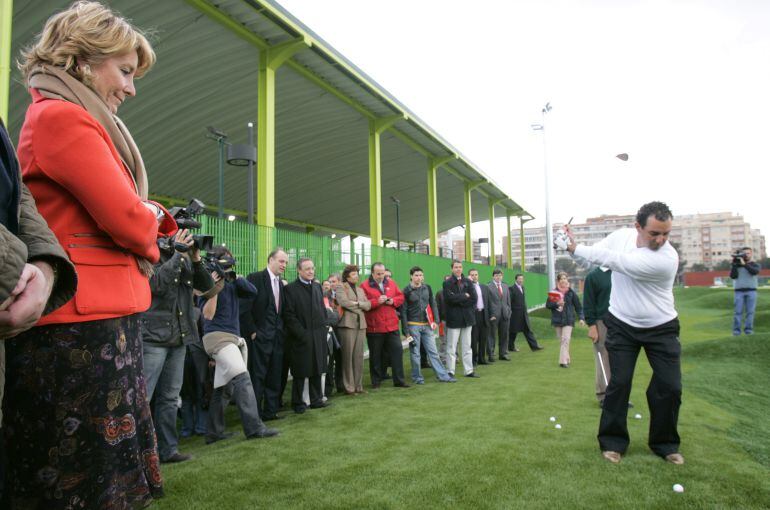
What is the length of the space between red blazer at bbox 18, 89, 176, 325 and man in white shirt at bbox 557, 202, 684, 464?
362 cm

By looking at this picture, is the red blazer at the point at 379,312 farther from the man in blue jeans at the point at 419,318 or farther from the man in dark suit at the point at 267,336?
the man in dark suit at the point at 267,336

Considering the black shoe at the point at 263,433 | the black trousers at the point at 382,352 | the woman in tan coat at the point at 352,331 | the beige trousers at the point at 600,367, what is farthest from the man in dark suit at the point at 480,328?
the black shoe at the point at 263,433

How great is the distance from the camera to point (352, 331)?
26.6 feet

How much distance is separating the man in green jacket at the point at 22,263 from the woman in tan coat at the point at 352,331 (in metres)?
6.91

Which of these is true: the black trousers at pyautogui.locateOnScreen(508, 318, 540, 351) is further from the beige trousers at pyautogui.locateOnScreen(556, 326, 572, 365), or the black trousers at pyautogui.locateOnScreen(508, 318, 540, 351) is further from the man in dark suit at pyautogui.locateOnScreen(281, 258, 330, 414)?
the man in dark suit at pyautogui.locateOnScreen(281, 258, 330, 414)

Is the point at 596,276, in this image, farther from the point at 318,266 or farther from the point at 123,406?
the point at 123,406

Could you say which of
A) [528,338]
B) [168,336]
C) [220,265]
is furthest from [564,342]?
[168,336]

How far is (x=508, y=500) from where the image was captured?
10.8 feet

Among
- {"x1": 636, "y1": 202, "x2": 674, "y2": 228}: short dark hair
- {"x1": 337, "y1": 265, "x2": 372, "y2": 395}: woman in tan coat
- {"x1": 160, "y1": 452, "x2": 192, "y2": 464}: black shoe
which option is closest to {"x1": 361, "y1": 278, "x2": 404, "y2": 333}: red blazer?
{"x1": 337, "y1": 265, "x2": 372, "y2": 395}: woman in tan coat

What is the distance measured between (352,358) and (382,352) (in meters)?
0.92

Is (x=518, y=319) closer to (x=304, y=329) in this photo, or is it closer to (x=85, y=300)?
(x=304, y=329)

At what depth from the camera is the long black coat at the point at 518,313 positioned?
43.5 feet

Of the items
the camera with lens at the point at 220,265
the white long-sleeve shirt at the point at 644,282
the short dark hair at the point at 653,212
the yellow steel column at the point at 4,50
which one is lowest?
the white long-sleeve shirt at the point at 644,282

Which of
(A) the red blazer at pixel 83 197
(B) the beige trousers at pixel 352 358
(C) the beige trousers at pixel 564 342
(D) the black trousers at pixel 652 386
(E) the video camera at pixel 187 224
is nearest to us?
(A) the red blazer at pixel 83 197
